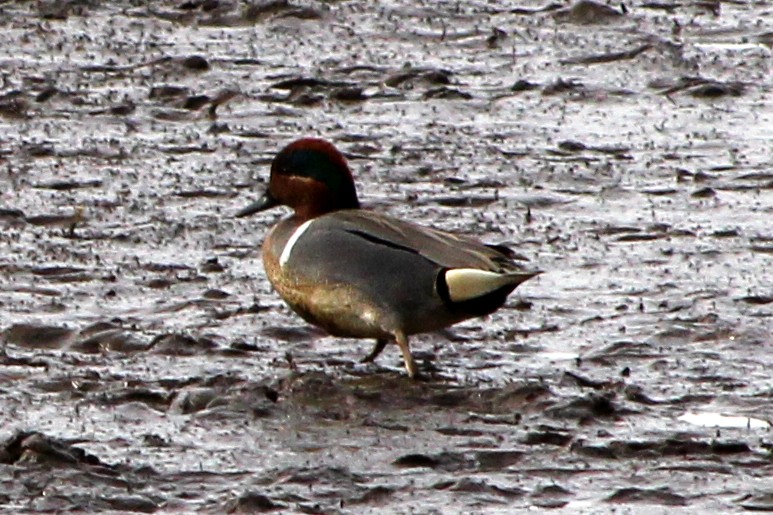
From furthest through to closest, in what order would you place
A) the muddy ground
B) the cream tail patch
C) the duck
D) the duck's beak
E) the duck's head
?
1. the duck's beak
2. the duck's head
3. the cream tail patch
4. the duck
5. the muddy ground

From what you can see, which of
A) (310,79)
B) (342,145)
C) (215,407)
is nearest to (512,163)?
(342,145)

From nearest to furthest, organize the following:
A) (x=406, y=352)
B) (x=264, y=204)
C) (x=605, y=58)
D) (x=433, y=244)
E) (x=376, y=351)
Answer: (x=406, y=352)
(x=433, y=244)
(x=376, y=351)
(x=264, y=204)
(x=605, y=58)

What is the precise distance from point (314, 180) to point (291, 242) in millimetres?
329

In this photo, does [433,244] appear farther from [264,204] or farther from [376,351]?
[264,204]

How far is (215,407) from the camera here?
23.7ft

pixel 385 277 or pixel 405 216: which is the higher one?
pixel 385 277

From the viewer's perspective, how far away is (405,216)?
9.89 m

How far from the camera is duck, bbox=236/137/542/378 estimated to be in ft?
25.5

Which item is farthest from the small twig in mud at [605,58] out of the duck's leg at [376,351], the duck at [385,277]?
the duck's leg at [376,351]

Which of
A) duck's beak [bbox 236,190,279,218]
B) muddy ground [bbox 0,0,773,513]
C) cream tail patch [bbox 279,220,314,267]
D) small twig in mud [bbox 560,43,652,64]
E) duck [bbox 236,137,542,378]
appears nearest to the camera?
muddy ground [bbox 0,0,773,513]

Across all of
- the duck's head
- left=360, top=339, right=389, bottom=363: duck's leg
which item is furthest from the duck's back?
the duck's head

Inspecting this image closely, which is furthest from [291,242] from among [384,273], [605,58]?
[605,58]

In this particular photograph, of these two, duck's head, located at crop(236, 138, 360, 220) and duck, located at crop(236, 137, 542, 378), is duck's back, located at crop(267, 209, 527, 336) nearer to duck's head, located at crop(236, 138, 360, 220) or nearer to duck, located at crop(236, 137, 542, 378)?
duck, located at crop(236, 137, 542, 378)

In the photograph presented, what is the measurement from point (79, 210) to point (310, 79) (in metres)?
2.64
